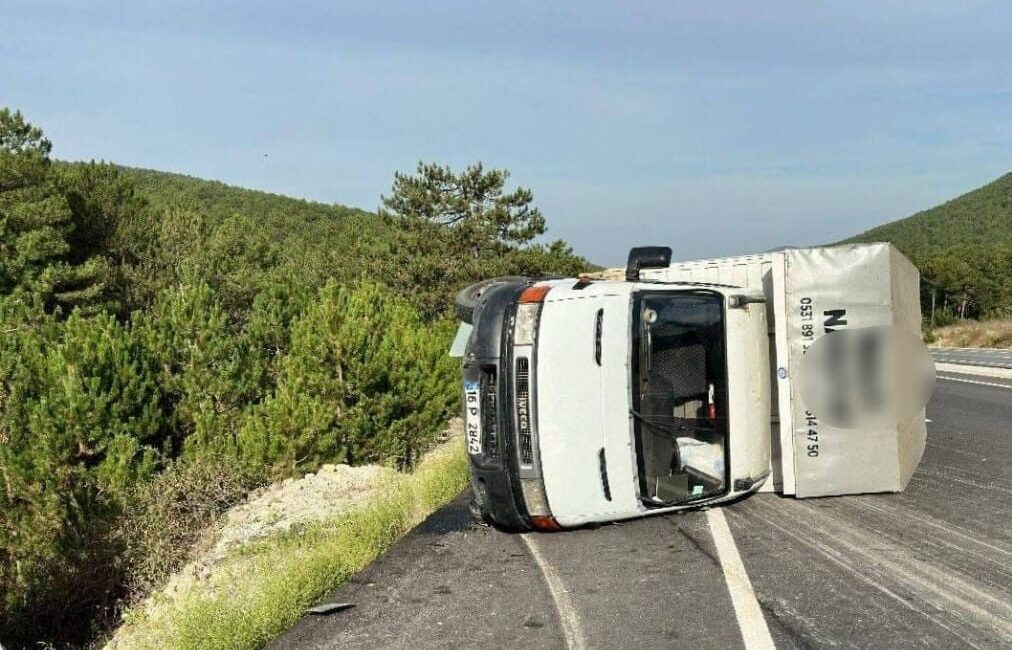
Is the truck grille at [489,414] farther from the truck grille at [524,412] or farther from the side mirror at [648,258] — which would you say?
the side mirror at [648,258]

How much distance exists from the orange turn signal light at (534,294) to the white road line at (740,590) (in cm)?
235

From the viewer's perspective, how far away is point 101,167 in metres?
35.0

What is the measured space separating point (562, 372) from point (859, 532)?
273 centimetres

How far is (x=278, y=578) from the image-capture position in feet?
18.6

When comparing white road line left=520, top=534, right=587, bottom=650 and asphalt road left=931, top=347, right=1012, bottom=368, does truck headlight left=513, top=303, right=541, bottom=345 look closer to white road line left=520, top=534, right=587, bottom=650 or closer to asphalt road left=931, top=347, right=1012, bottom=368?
white road line left=520, top=534, right=587, bottom=650

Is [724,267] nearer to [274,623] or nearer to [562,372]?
[562,372]

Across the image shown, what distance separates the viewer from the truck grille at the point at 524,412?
5922 millimetres

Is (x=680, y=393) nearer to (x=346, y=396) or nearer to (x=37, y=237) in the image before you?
(x=346, y=396)

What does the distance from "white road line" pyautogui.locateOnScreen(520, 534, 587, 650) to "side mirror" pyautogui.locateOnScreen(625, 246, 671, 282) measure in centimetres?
285

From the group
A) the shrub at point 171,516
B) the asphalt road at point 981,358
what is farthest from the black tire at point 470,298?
the asphalt road at point 981,358

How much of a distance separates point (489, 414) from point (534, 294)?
3.31ft

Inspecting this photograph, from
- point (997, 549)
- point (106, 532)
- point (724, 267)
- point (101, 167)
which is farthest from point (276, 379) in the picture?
point (101, 167)

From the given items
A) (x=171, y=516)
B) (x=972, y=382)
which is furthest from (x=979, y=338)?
(x=171, y=516)

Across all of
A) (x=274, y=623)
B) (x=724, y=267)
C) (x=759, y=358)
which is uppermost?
(x=724, y=267)
